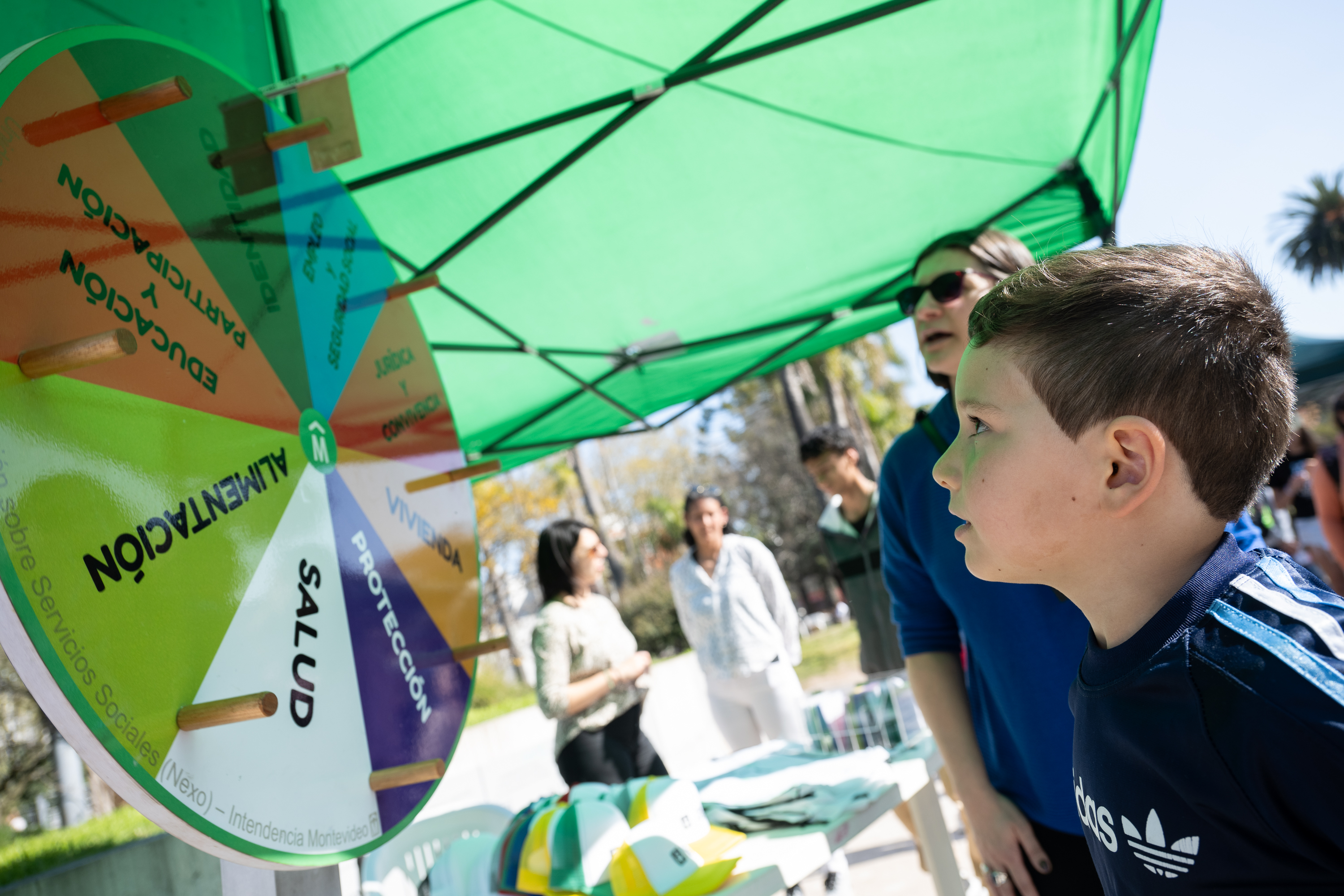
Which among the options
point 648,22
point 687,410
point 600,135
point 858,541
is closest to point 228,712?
point 648,22

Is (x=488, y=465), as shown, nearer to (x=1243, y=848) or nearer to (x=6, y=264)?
(x=6, y=264)

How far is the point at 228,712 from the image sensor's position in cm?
86

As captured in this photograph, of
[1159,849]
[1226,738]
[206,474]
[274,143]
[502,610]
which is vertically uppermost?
[274,143]

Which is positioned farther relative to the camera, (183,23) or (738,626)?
(738,626)

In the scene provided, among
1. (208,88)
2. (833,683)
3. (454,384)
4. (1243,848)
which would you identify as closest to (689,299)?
(454,384)

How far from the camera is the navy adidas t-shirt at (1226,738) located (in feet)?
2.14

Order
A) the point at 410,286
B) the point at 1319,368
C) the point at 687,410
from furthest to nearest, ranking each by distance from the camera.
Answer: the point at 1319,368
the point at 687,410
the point at 410,286

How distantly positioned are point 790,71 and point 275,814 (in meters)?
2.36

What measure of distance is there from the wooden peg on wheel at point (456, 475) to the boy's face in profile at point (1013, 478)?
96cm

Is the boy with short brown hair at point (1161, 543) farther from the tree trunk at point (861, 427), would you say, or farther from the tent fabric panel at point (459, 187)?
the tree trunk at point (861, 427)

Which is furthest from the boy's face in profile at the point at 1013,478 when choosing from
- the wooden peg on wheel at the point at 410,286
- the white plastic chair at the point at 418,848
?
the white plastic chair at the point at 418,848

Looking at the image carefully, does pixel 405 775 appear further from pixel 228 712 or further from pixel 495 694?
pixel 495 694

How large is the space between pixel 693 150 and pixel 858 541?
240 cm

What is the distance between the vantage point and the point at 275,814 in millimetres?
959
